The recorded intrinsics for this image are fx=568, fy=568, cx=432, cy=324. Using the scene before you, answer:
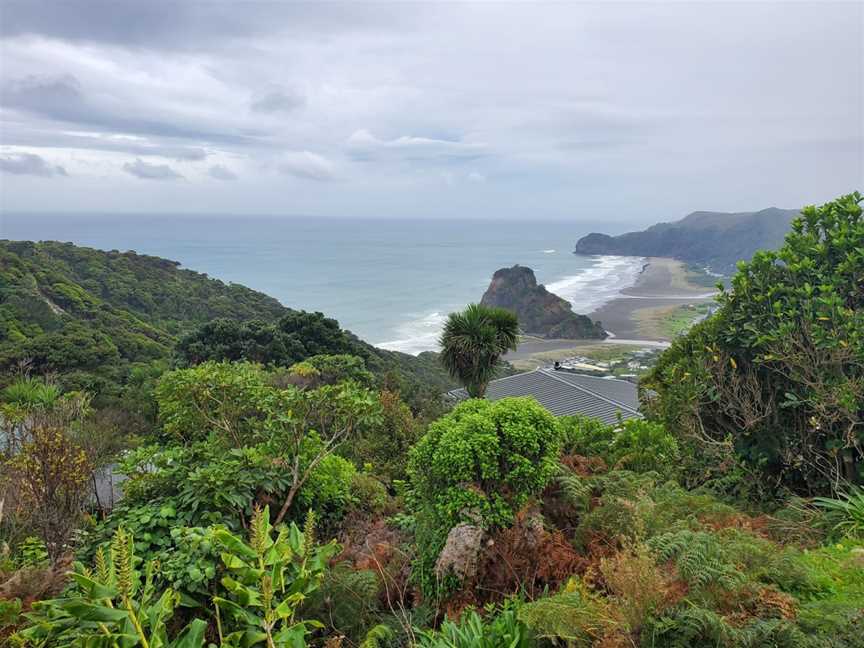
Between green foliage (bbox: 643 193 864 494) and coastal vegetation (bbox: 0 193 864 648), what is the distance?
0.03 metres

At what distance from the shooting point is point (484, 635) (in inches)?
143

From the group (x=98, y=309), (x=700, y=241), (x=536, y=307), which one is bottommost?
(x=536, y=307)

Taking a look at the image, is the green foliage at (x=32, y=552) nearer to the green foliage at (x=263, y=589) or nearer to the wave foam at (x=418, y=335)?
the green foliage at (x=263, y=589)

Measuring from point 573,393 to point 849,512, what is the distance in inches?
566

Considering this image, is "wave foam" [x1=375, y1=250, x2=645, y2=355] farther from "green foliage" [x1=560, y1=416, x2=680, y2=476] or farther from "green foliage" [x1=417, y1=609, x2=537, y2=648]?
"green foliage" [x1=417, y1=609, x2=537, y2=648]

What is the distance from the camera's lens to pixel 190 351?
24438 mm

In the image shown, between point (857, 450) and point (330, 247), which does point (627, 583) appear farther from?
point (330, 247)

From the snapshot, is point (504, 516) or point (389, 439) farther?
point (389, 439)

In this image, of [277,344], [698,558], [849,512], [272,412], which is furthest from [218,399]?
[277,344]

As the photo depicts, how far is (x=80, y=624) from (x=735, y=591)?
11.8ft

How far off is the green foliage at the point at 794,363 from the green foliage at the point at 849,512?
386 millimetres

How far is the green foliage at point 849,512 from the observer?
5.30 m

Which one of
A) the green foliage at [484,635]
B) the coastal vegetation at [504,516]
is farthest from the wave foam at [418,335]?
the green foliage at [484,635]

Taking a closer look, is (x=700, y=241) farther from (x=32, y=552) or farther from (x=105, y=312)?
(x=32, y=552)
